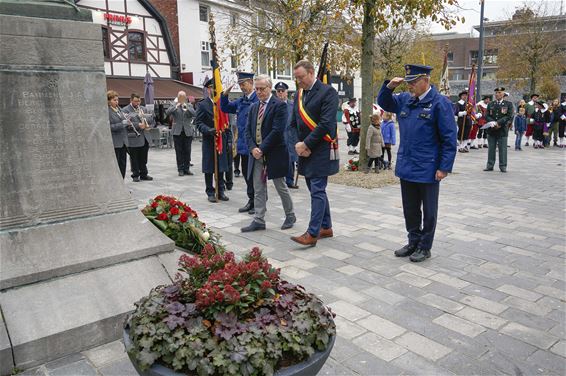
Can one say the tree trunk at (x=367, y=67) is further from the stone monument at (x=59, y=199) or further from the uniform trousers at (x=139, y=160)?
the stone monument at (x=59, y=199)

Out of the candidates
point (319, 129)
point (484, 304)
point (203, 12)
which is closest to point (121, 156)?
point (319, 129)

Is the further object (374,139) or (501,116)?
(501,116)

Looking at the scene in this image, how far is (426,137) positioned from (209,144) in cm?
477

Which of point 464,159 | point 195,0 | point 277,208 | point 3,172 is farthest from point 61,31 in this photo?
point 195,0

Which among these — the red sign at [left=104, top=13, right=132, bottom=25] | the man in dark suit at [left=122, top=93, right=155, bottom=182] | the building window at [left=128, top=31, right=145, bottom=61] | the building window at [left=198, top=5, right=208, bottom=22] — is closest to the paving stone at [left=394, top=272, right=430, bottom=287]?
the man in dark suit at [left=122, top=93, right=155, bottom=182]

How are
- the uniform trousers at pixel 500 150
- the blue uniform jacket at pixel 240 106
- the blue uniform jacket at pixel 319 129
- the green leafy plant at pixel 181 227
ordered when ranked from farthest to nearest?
the uniform trousers at pixel 500 150
the blue uniform jacket at pixel 240 106
the blue uniform jacket at pixel 319 129
the green leafy plant at pixel 181 227

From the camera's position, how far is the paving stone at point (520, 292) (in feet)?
14.5

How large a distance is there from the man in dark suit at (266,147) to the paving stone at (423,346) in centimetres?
334

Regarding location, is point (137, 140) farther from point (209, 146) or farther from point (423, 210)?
point (423, 210)

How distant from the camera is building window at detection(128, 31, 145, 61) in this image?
87.7 ft

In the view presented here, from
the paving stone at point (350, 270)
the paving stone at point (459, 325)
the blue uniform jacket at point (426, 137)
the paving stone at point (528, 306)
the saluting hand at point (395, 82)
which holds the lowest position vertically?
the paving stone at point (528, 306)

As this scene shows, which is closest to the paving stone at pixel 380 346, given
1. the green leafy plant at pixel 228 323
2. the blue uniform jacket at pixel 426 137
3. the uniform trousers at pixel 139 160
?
the green leafy plant at pixel 228 323

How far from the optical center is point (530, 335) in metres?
3.67

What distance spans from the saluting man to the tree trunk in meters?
6.11
